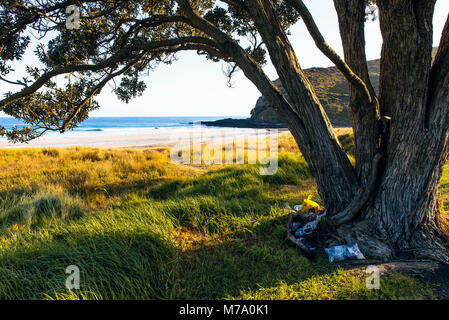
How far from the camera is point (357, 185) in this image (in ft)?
10.2

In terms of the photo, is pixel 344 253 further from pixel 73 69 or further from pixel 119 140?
pixel 119 140

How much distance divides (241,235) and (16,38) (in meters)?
5.15

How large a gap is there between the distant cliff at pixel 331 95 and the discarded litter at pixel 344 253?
36.8 m

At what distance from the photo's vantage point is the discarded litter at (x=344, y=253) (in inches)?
108

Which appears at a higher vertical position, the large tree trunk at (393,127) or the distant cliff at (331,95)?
the distant cliff at (331,95)

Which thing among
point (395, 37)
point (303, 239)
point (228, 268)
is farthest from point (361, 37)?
point (228, 268)

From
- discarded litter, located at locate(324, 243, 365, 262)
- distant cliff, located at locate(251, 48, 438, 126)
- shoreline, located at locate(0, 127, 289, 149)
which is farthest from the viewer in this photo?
distant cliff, located at locate(251, 48, 438, 126)

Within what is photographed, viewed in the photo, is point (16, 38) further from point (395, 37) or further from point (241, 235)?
point (395, 37)

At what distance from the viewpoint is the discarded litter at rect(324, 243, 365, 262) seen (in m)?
2.74
